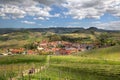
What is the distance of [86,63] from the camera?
168 meters

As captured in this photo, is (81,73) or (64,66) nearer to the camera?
(81,73)

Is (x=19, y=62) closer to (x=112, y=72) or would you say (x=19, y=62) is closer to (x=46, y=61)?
(x=46, y=61)

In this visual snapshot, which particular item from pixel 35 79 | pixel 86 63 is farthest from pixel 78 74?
pixel 86 63

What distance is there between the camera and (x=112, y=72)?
128750mm

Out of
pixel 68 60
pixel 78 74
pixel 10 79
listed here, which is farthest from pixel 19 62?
pixel 10 79

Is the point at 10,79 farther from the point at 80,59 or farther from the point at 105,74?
the point at 80,59

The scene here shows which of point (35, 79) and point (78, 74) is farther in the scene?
point (78, 74)

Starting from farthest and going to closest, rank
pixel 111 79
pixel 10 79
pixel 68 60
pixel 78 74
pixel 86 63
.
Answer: pixel 68 60 < pixel 86 63 < pixel 78 74 < pixel 111 79 < pixel 10 79

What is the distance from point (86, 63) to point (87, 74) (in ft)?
146

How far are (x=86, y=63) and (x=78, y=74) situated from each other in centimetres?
4565

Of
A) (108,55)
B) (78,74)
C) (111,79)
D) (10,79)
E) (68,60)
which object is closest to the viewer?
(10,79)

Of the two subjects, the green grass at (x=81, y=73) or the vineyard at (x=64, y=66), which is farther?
the vineyard at (x=64, y=66)

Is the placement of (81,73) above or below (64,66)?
above

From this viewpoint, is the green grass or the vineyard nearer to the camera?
the green grass
